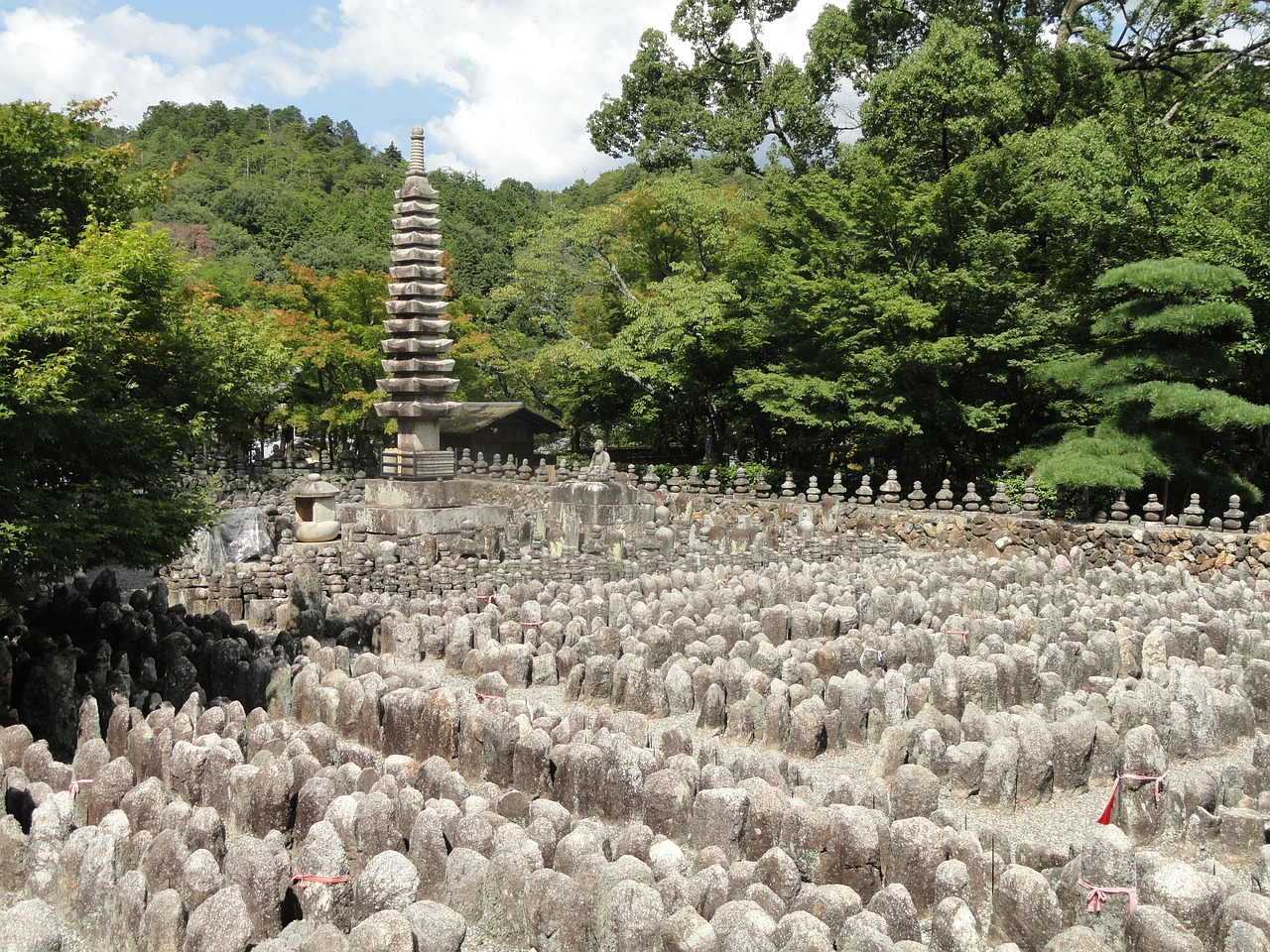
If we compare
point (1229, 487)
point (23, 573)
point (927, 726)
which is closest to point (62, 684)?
point (23, 573)

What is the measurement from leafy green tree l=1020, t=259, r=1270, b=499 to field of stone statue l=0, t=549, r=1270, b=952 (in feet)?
18.3

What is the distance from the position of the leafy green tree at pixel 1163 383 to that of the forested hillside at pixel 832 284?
0.06 meters

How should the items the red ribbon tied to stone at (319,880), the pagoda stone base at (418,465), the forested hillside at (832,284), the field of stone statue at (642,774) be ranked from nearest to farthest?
1. the field of stone statue at (642,774)
2. the red ribbon tied to stone at (319,880)
3. the forested hillside at (832,284)
4. the pagoda stone base at (418,465)

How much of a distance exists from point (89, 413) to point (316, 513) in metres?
9.01

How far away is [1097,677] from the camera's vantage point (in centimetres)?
908

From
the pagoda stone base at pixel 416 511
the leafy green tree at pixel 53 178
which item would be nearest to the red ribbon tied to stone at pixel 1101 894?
the leafy green tree at pixel 53 178

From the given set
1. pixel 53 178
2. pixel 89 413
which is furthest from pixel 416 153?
pixel 89 413

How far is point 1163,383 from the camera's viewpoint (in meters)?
16.8

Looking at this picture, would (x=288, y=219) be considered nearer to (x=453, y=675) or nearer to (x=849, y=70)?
(x=849, y=70)

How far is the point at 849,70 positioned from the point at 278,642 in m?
24.3

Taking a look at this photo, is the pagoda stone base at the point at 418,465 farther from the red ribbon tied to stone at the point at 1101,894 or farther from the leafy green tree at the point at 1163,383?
the red ribbon tied to stone at the point at 1101,894

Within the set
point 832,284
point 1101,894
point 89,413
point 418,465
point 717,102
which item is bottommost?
point 1101,894

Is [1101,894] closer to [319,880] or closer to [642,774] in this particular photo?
[642,774]

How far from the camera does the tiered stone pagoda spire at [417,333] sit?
1873 centimetres
